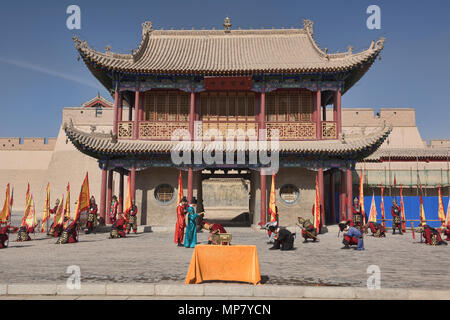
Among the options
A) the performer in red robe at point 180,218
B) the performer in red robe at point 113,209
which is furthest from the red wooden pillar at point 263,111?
the performer in red robe at point 113,209

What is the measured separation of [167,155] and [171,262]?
8941mm

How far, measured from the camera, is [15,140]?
1610 inches

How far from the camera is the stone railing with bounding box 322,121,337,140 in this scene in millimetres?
16844

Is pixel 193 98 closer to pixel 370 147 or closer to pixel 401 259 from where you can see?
pixel 370 147

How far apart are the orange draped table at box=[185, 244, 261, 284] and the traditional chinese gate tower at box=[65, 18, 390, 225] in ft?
32.6

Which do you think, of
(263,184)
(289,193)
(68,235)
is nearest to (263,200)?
(263,184)

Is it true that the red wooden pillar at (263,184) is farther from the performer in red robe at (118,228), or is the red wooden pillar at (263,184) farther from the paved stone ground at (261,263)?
the performer in red robe at (118,228)

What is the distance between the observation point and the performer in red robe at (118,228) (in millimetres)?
13321

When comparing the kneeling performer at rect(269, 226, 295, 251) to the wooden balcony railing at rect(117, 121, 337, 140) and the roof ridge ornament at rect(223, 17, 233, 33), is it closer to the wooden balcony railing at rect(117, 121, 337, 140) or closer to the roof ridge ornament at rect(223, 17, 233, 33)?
the wooden balcony railing at rect(117, 121, 337, 140)

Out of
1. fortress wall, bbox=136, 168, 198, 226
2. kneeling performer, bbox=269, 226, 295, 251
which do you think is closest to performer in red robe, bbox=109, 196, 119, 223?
fortress wall, bbox=136, 168, 198, 226

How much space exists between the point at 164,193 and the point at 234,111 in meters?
5.37

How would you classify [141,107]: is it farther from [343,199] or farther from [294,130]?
[343,199]

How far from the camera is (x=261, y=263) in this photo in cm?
823
